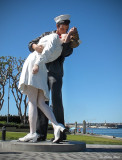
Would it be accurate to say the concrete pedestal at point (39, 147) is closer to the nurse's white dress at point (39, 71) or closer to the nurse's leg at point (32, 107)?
the nurse's leg at point (32, 107)

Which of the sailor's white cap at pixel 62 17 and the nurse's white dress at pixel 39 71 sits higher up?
the sailor's white cap at pixel 62 17

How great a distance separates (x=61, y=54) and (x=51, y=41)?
23.9 inches

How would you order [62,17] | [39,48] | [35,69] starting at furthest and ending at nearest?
[62,17]
[39,48]
[35,69]

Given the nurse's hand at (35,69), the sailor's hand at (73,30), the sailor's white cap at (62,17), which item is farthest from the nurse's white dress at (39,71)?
the sailor's white cap at (62,17)

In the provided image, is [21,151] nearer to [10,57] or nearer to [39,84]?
[39,84]

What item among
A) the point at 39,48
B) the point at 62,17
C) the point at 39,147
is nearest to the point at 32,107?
the point at 39,147

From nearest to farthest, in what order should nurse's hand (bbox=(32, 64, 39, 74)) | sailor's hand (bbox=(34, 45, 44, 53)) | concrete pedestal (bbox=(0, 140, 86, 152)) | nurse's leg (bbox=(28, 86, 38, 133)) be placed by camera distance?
concrete pedestal (bbox=(0, 140, 86, 152)) → nurse's hand (bbox=(32, 64, 39, 74)) → nurse's leg (bbox=(28, 86, 38, 133)) → sailor's hand (bbox=(34, 45, 44, 53))

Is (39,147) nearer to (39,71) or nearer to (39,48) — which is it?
(39,71)

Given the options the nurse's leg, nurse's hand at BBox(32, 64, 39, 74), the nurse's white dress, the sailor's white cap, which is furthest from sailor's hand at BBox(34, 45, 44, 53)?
the sailor's white cap

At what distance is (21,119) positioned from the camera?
33344 millimetres

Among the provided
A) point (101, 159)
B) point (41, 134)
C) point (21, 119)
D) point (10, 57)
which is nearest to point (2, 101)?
point (21, 119)

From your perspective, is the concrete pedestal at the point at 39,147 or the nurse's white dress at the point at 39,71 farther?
the nurse's white dress at the point at 39,71

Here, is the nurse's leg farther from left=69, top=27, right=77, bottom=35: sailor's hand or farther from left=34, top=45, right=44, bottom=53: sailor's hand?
left=69, top=27, right=77, bottom=35: sailor's hand

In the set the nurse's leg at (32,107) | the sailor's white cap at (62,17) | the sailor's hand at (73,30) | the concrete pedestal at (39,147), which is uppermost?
the sailor's white cap at (62,17)
